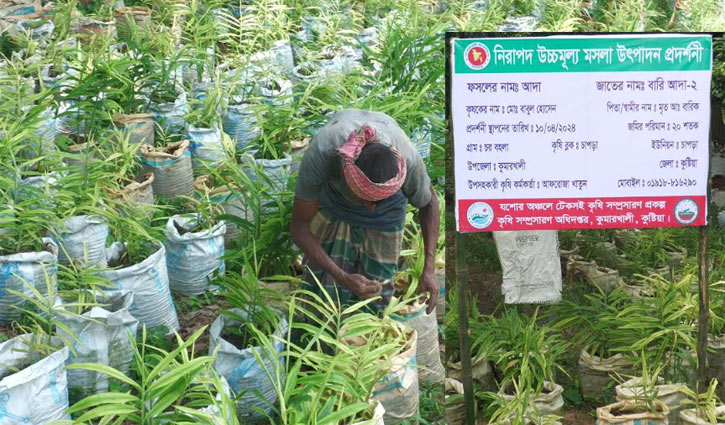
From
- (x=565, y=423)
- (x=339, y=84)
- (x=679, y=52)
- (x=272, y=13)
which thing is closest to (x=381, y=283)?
(x=565, y=423)

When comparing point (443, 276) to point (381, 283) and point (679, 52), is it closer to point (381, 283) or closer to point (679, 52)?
point (381, 283)

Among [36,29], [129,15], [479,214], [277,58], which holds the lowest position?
[479,214]

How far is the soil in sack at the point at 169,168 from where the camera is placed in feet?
14.5

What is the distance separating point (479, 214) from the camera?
2.51 meters

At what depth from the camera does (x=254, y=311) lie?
9.86ft

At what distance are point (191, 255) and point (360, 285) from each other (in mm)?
1030

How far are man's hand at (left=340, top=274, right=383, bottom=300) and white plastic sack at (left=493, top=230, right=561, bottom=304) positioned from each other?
0.46 metres

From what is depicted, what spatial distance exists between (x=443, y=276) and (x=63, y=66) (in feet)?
7.91

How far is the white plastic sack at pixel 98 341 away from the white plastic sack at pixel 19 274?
0.85 ft

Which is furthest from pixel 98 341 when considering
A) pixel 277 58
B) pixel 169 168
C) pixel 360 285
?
pixel 277 58

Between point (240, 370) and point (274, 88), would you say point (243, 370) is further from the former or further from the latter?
point (274, 88)

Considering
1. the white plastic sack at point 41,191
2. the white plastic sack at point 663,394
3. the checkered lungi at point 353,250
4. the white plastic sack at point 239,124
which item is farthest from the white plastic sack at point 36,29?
the white plastic sack at point 663,394

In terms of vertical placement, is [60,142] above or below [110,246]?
above

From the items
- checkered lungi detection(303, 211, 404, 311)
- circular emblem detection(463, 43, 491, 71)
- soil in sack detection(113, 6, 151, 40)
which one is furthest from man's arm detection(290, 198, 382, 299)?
soil in sack detection(113, 6, 151, 40)
